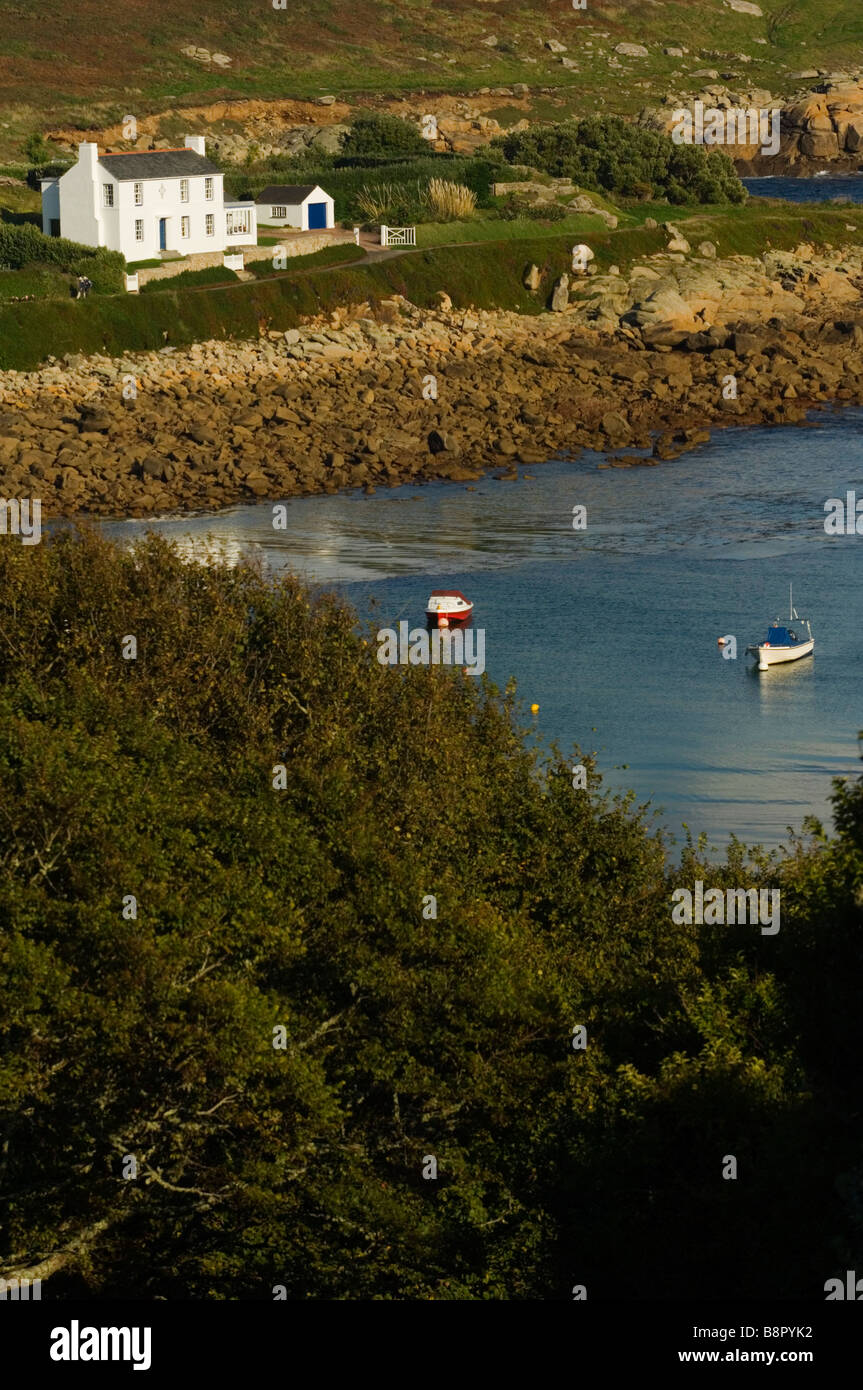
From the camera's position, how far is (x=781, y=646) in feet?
150

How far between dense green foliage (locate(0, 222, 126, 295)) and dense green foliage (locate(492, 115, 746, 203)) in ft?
134

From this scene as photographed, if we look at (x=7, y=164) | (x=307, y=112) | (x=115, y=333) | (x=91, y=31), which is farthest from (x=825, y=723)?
(x=91, y=31)

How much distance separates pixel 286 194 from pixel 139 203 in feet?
48.5

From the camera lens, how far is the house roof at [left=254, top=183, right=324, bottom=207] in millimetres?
91356

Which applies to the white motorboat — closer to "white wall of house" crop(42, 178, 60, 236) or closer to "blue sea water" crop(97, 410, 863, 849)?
"blue sea water" crop(97, 410, 863, 849)

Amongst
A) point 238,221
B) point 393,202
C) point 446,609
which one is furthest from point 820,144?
point 446,609

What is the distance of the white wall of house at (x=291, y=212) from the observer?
9144 centimetres

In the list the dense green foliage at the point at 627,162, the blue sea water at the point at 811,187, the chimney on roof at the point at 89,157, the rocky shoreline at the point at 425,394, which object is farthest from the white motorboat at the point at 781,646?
the blue sea water at the point at 811,187

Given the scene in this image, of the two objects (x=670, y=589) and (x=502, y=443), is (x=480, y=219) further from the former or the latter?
(x=670, y=589)

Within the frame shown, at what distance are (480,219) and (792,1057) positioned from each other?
83071mm

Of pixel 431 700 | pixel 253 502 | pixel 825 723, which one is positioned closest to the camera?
pixel 431 700

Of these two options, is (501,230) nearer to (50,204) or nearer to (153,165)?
(153,165)

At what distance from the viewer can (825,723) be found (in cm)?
4178

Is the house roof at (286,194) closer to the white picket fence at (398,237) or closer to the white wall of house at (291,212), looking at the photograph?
the white wall of house at (291,212)
